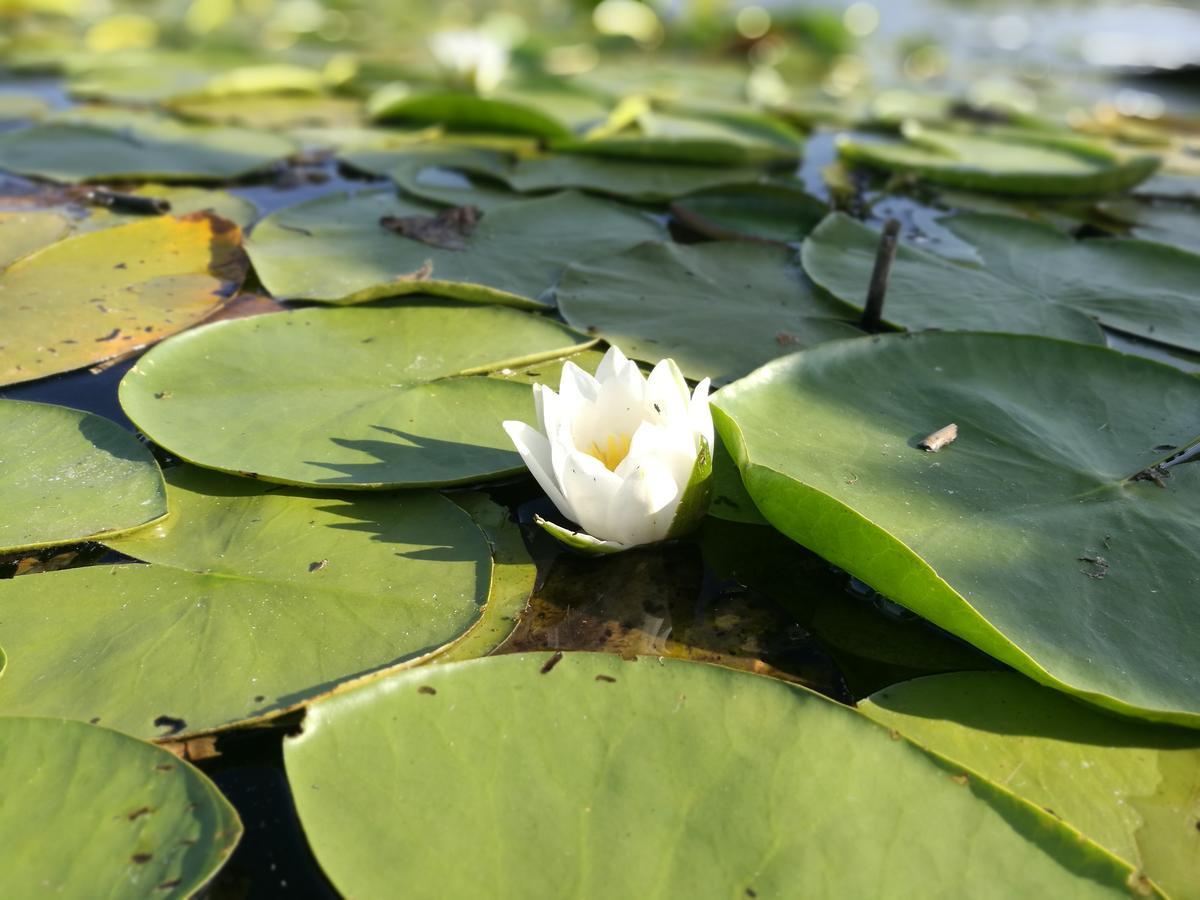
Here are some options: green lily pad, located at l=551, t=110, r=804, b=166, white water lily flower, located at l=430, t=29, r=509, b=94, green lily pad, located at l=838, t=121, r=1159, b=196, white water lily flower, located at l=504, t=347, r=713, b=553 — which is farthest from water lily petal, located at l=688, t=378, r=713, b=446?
white water lily flower, located at l=430, t=29, r=509, b=94

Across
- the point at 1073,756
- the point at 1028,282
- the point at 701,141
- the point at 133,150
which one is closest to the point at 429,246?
the point at 701,141

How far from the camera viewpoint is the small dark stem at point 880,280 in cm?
182

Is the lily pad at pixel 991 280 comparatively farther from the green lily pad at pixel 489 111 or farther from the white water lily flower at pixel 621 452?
the green lily pad at pixel 489 111

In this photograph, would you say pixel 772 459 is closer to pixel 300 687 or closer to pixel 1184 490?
pixel 1184 490

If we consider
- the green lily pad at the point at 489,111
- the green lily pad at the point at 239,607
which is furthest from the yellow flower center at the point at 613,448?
the green lily pad at the point at 489,111

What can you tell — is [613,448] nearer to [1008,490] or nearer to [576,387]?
[576,387]

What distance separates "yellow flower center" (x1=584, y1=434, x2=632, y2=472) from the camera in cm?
132

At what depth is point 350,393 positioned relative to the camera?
1.59 metres

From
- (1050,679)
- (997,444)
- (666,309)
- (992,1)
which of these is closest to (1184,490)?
(997,444)

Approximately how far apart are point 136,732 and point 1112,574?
123cm

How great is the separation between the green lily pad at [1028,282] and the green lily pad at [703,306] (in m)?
0.09

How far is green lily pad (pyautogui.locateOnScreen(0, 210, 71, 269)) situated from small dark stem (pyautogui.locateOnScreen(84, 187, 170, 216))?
7.5 inches

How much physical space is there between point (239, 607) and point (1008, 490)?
1.11 m

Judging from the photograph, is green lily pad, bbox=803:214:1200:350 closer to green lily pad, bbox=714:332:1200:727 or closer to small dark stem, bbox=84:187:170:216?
green lily pad, bbox=714:332:1200:727
